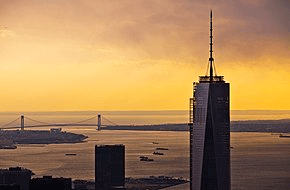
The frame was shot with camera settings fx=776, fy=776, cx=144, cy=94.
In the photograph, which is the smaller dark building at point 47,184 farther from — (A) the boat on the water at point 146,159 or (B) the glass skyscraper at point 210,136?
(A) the boat on the water at point 146,159

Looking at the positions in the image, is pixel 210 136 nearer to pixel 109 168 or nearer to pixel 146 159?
pixel 109 168

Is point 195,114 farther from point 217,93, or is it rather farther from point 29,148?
point 29,148

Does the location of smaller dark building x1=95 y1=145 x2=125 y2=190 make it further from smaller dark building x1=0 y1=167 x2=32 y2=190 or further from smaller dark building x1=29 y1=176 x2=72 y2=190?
smaller dark building x1=29 y1=176 x2=72 y2=190

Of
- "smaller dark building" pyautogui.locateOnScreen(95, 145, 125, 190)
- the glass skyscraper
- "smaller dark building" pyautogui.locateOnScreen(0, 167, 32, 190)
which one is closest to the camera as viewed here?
the glass skyscraper

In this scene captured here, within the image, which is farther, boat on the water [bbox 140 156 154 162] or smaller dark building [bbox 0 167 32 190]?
boat on the water [bbox 140 156 154 162]

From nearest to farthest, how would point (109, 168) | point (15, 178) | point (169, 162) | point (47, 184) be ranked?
point (47, 184) < point (15, 178) < point (109, 168) < point (169, 162)

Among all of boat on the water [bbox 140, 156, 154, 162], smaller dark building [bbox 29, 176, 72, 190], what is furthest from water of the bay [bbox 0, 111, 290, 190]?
smaller dark building [bbox 29, 176, 72, 190]

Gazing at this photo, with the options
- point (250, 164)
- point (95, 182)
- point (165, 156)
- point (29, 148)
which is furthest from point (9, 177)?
point (29, 148)

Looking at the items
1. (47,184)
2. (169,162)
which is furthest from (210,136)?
(169,162)

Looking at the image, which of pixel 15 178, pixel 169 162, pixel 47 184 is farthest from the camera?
pixel 169 162
